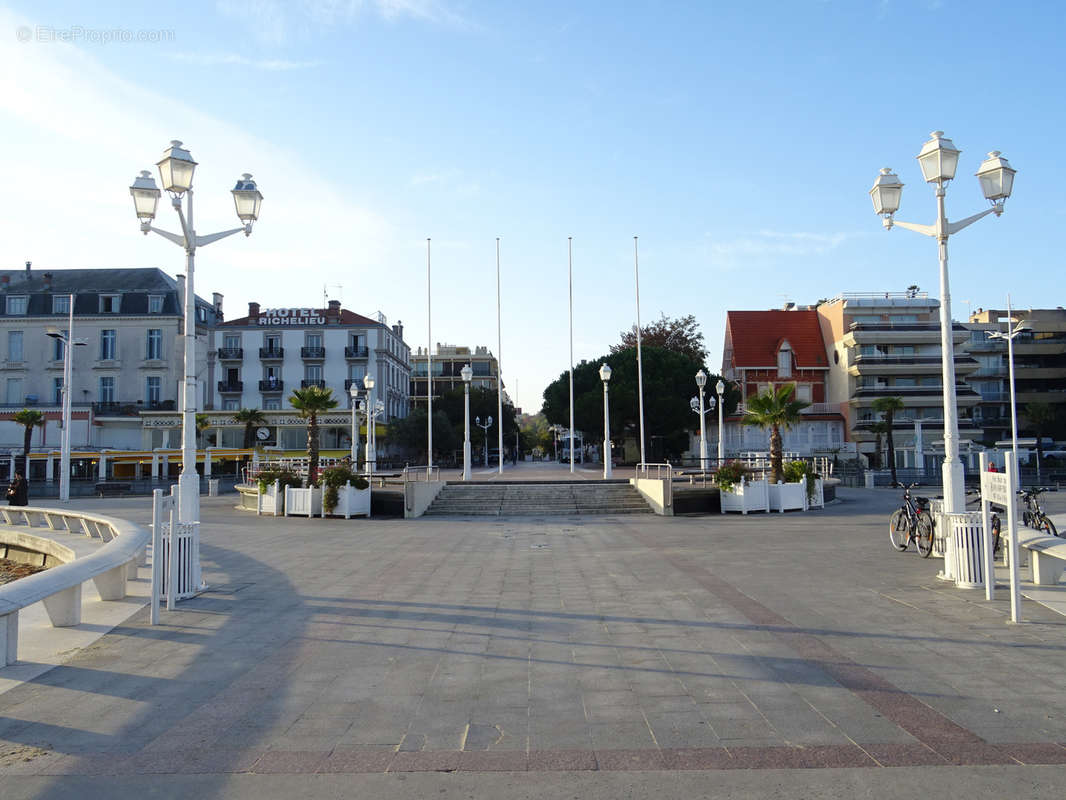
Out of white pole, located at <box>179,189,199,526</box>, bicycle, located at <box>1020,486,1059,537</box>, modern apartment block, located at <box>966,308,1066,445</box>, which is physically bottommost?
bicycle, located at <box>1020,486,1059,537</box>

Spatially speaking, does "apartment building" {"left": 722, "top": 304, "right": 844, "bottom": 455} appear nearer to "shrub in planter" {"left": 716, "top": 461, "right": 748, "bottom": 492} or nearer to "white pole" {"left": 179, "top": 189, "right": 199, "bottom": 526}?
"shrub in planter" {"left": 716, "top": 461, "right": 748, "bottom": 492}

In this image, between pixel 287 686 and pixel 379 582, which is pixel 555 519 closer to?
pixel 379 582

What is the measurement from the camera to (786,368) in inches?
2384

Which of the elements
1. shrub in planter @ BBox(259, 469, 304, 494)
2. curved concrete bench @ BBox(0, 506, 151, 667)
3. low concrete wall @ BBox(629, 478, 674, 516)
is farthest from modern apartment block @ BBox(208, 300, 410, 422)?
curved concrete bench @ BBox(0, 506, 151, 667)

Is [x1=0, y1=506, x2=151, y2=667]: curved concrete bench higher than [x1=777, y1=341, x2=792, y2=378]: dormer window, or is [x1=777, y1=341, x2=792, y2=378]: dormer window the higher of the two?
[x1=777, y1=341, x2=792, y2=378]: dormer window

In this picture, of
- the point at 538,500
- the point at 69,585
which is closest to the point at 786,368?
the point at 538,500

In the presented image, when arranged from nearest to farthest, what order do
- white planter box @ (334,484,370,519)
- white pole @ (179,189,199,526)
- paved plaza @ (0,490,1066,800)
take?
paved plaza @ (0,490,1066,800) → white pole @ (179,189,199,526) → white planter box @ (334,484,370,519)

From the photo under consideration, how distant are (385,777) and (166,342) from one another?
191 ft

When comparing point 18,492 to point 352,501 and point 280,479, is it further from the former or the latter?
point 352,501

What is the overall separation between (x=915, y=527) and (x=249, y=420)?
50617 mm

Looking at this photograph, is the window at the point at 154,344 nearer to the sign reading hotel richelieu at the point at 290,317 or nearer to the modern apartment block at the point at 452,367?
the sign reading hotel richelieu at the point at 290,317

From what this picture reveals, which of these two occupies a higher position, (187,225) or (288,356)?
(288,356)

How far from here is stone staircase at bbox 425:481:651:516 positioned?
2417 cm

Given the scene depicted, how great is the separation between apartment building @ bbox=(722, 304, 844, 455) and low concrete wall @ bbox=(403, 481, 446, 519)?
1485 inches
